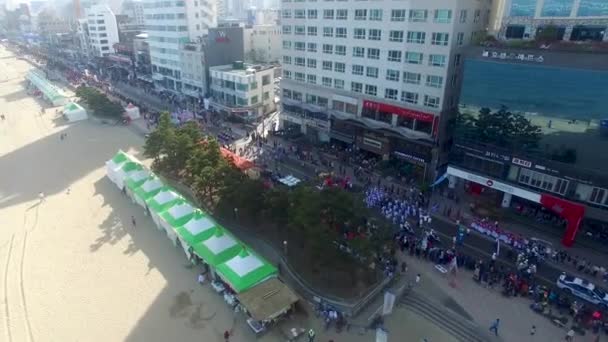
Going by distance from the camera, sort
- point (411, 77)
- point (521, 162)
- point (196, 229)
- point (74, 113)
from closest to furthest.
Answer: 1. point (196, 229)
2. point (521, 162)
3. point (411, 77)
4. point (74, 113)

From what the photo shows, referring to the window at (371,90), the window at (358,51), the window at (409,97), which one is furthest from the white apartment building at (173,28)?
the window at (409,97)

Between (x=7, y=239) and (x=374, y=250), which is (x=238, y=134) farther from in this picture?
(x=374, y=250)

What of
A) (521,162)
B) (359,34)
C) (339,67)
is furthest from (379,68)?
(521,162)

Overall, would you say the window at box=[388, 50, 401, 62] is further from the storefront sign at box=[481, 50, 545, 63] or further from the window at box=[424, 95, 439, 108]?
the storefront sign at box=[481, 50, 545, 63]

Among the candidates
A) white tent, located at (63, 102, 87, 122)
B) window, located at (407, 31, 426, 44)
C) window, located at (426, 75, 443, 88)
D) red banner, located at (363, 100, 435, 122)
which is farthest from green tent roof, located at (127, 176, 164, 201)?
white tent, located at (63, 102, 87, 122)

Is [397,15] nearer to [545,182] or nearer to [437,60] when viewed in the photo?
[437,60]

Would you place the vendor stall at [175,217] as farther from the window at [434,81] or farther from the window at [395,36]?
the window at [395,36]
